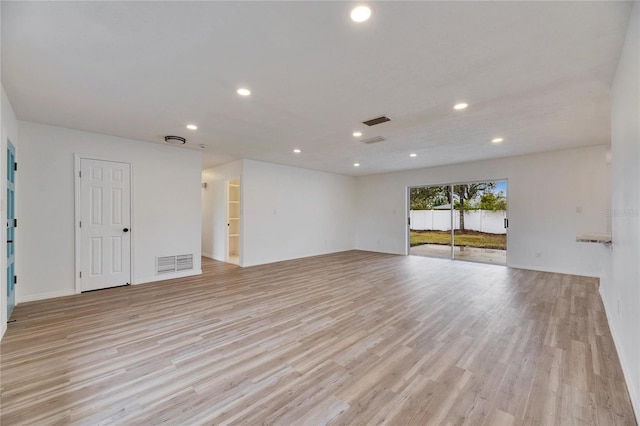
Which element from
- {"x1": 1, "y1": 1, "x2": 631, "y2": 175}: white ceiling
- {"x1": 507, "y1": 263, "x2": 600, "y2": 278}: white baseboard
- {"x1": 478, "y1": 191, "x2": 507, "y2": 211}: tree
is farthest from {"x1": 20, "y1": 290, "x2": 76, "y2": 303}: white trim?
{"x1": 478, "y1": 191, "x2": 507, "y2": 211}: tree

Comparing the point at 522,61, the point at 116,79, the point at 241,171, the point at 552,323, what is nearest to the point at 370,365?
the point at 552,323

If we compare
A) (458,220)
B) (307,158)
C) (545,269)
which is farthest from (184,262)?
(545,269)

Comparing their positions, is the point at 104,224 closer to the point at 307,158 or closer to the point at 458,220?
the point at 307,158

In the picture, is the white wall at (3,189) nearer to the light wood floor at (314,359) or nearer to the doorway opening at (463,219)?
the light wood floor at (314,359)

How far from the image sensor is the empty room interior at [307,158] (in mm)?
1812

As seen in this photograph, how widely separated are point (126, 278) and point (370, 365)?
4546 mm

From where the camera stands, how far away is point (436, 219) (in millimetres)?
8453

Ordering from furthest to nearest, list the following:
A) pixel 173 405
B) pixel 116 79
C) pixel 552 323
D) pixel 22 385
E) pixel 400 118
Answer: pixel 400 118
pixel 552 323
pixel 116 79
pixel 22 385
pixel 173 405

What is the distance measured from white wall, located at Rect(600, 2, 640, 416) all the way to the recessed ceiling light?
1.62 m

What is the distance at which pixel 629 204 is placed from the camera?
197 centimetres

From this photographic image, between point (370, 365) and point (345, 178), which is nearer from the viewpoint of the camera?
point (370, 365)

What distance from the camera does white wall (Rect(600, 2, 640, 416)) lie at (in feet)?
5.72

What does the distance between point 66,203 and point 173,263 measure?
1.91m

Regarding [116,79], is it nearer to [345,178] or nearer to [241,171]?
[241,171]
